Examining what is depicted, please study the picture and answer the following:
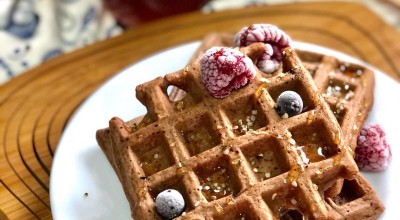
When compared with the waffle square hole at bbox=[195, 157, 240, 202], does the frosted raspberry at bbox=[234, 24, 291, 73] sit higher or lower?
higher

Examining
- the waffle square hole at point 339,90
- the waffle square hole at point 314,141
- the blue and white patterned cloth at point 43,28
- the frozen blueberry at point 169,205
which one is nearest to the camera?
the frozen blueberry at point 169,205

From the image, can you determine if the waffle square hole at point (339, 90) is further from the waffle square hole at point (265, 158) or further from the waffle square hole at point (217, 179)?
the waffle square hole at point (217, 179)

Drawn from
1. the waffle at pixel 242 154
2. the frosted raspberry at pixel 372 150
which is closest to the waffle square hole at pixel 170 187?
the waffle at pixel 242 154

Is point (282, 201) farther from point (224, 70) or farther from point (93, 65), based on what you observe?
point (93, 65)

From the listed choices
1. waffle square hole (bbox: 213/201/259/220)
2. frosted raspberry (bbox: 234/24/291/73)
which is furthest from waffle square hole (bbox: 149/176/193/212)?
frosted raspberry (bbox: 234/24/291/73)

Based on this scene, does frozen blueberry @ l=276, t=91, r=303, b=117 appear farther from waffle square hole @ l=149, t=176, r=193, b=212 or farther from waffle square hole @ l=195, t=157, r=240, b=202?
waffle square hole @ l=149, t=176, r=193, b=212

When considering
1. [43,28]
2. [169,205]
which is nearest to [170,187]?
[169,205]

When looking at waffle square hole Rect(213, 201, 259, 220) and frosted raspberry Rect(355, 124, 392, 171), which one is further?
frosted raspberry Rect(355, 124, 392, 171)
